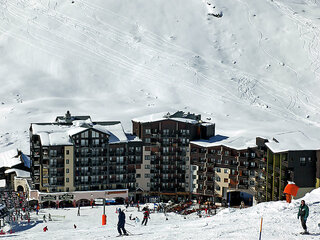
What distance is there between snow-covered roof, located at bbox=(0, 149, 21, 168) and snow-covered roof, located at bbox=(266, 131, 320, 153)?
50.0 metres

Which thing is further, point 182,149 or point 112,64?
point 112,64

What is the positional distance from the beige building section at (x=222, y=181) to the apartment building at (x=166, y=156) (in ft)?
18.4

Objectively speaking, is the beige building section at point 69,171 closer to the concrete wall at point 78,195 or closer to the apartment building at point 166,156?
the concrete wall at point 78,195

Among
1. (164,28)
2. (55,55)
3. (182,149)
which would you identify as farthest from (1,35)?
(182,149)

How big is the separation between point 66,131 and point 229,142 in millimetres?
27231

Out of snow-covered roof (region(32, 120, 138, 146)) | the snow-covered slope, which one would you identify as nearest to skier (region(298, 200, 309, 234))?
snow-covered roof (region(32, 120, 138, 146))

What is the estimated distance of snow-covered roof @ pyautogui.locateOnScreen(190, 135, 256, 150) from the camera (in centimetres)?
9800

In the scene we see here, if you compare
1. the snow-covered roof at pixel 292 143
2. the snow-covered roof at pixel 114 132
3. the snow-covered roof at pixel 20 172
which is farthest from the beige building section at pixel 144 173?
the snow-covered roof at pixel 292 143

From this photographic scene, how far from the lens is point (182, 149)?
104 metres

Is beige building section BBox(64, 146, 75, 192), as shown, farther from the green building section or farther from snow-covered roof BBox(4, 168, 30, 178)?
the green building section

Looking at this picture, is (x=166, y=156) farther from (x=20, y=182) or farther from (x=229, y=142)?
(x=20, y=182)

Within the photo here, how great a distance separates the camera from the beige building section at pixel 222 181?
99856mm

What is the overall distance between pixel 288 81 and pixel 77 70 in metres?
59.4

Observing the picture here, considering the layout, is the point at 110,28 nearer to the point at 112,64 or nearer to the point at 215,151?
the point at 112,64
